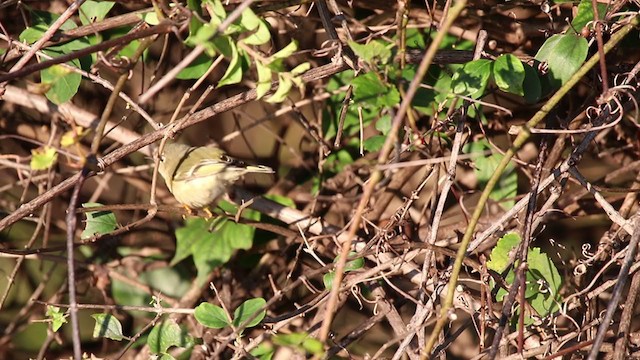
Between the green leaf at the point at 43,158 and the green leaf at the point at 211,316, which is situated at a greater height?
the green leaf at the point at 43,158

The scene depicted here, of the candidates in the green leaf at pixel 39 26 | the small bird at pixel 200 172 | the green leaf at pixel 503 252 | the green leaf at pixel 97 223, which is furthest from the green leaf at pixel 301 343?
the green leaf at pixel 39 26

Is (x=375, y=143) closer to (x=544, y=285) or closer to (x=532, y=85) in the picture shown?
(x=532, y=85)

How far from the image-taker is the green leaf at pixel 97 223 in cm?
236

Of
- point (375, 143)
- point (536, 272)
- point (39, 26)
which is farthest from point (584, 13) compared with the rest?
point (39, 26)

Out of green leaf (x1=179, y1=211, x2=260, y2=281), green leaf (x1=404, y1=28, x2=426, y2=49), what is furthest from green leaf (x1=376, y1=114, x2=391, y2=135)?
green leaf (x1=179, y1=211, x2=260, y2=281)

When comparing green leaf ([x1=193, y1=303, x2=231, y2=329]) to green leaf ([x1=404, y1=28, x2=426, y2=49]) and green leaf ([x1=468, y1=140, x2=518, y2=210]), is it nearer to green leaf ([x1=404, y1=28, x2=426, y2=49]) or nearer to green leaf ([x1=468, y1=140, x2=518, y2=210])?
green leaf ([x1=468, y1=140, x2=518, y2=210])

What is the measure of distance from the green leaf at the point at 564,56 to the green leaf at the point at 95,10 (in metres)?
1.48

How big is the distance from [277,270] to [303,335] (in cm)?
160

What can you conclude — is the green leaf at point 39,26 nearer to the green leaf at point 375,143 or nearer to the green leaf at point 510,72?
the green leaf at point 375,143

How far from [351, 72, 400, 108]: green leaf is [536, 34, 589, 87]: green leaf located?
671 mm

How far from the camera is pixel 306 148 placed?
3.32 m

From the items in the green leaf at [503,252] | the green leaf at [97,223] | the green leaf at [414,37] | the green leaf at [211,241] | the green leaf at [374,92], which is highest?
the green leaf at [374,92]

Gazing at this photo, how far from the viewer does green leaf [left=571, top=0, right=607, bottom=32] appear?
7.30 ft

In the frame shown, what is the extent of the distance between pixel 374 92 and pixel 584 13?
90cm
